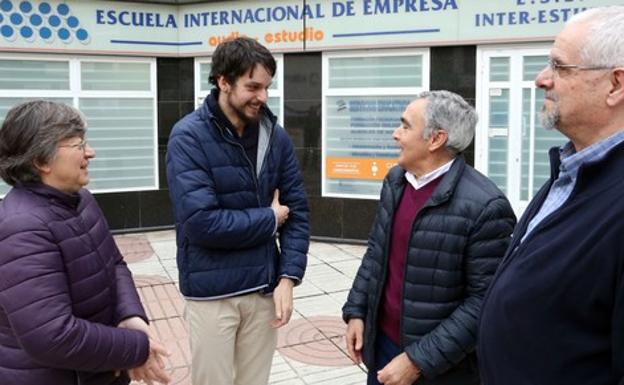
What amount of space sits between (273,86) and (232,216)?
5.98 m

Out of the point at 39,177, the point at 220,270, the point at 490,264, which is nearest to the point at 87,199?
the point at 39,177

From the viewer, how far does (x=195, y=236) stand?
2574mm

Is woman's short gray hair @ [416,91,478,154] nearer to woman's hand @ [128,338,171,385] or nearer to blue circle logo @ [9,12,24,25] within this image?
woman's hand @ [128,338,171,385]

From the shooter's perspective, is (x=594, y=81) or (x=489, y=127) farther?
(x=489, y=127)

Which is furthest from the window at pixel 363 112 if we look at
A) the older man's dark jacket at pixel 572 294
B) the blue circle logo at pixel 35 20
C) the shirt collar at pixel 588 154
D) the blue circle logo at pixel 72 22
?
the older man's dark jacket at pixel 572 294

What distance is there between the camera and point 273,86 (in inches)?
329

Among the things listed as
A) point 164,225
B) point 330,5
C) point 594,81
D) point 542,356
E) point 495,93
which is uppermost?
point 330,5

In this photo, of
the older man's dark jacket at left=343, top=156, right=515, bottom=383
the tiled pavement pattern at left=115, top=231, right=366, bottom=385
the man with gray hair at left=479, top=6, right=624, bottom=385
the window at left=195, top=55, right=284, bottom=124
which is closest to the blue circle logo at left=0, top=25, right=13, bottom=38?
the window at left=195, top=55, right=284, bottom=124

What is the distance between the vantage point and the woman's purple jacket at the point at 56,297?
182cm

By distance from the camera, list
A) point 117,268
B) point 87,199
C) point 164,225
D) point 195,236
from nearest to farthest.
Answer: point 87,199
point 117,268
point 195,236
point 164,225

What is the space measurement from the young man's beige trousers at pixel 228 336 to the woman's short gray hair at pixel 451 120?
1.09 metres

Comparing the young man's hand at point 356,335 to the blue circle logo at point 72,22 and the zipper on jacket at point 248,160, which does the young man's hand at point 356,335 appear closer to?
the zipper on jacket at point 248,160

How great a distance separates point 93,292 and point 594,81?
165 cm

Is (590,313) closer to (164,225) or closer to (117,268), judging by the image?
(117,268)
